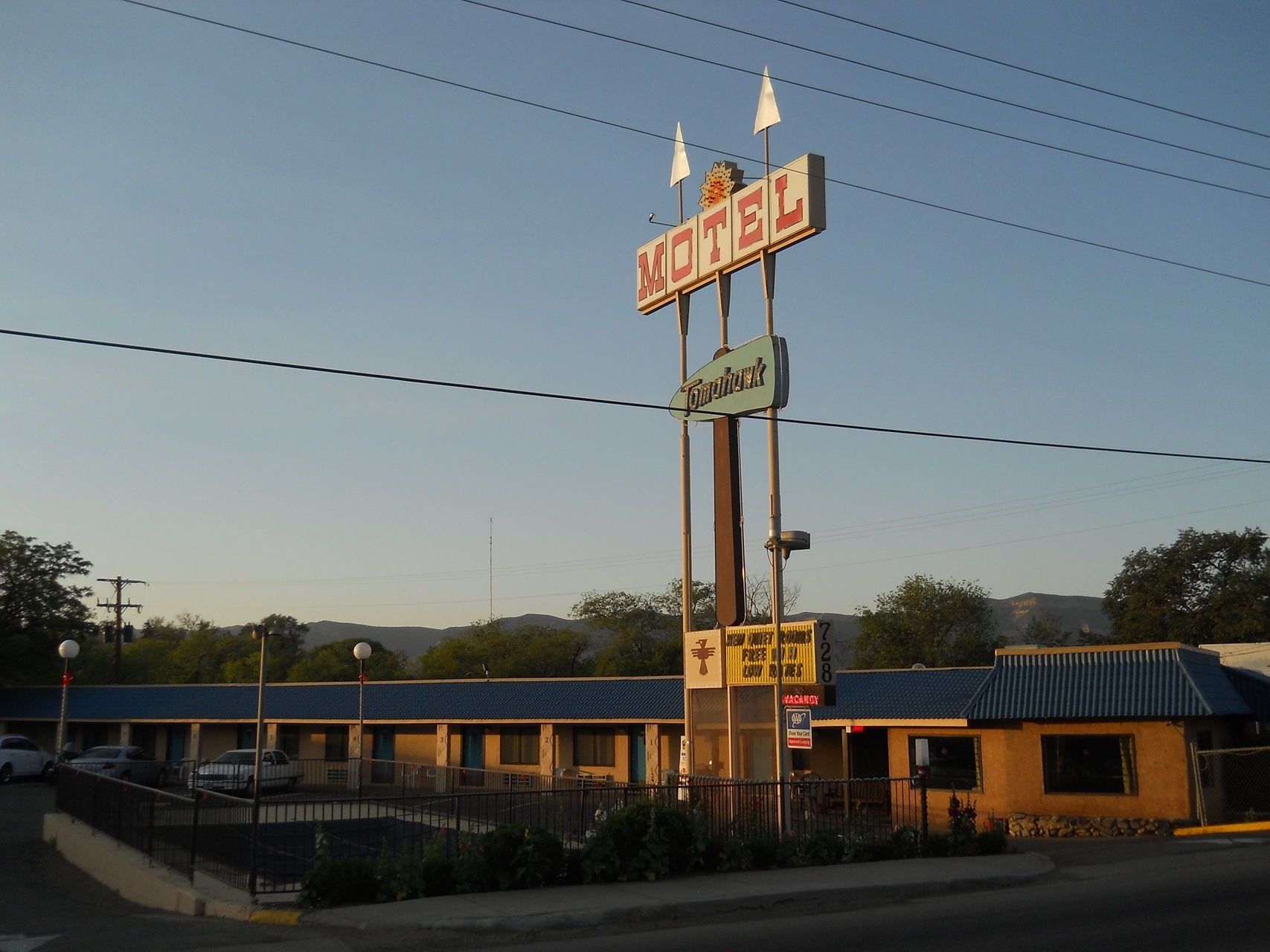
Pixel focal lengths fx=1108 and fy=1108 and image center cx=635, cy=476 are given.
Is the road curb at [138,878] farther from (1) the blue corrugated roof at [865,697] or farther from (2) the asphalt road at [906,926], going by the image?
(1) the blue corrugated roof at [865,697]

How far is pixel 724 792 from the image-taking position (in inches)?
683

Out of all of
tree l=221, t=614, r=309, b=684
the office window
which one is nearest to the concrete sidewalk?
the office window

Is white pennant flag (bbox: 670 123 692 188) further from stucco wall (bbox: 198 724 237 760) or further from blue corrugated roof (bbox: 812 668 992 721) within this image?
stucco wall (bbox: 198 724 237 760)

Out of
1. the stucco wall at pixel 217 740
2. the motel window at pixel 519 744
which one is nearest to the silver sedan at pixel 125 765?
the stucco wall at pixel 217 740

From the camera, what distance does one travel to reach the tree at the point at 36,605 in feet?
189

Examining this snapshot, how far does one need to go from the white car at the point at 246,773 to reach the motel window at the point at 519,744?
24.0 ft

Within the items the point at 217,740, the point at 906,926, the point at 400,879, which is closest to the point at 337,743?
the point at 217,740

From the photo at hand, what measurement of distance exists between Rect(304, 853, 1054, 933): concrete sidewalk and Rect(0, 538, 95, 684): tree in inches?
2042

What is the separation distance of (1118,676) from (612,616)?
202ft

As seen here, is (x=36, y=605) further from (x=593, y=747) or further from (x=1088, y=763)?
(x=1088, y=763)

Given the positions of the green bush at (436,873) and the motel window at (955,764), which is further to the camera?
the motel window at (955,764)

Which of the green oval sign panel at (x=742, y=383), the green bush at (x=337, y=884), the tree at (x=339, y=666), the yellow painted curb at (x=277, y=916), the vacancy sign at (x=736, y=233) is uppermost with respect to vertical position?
the vacancy sign at (x=736, y=233)

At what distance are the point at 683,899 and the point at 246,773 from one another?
26.7 m

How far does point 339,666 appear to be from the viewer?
97438 millimetres
